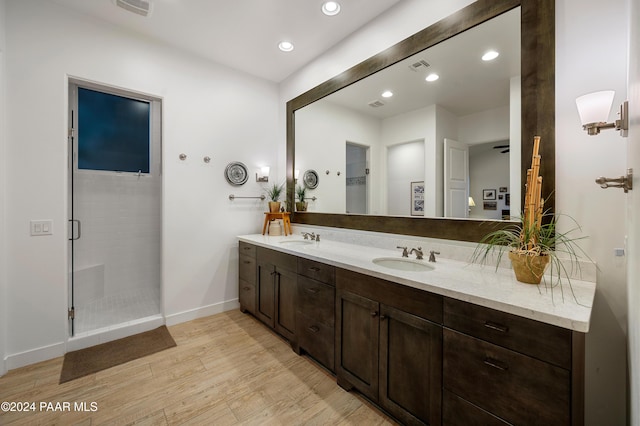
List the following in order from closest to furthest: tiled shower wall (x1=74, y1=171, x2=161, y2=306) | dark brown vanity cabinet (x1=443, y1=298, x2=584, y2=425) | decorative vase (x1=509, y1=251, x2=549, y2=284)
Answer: dark brown vanity cabinet (x1=443, y1=298, x2=584, y2=425) → decorative vase (x1=509, y1=251, x2=549, y2=284) → tiled shower wall (x1=74, y1=171, x2=161, y2=306)

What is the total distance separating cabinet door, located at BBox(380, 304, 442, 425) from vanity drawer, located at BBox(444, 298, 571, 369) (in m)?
0.13

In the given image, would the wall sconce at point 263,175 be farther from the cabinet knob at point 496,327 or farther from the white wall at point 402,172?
the cabinet knob at point 496,327

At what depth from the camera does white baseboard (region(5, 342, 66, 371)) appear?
2.03 metres

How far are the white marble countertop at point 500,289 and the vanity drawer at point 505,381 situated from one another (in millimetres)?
182

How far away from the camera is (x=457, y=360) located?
1210mm

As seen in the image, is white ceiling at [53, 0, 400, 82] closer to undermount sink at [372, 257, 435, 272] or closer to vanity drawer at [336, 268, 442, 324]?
undermount sink at [372, 257, 435, 272]

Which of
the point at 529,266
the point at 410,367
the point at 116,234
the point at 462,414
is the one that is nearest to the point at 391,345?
the point at 410,367

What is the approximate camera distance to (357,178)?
8.59ft

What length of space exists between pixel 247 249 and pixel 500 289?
2394mm

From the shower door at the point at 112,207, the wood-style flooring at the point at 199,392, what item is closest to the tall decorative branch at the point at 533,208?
the wood-style flooring at the point at 199,392

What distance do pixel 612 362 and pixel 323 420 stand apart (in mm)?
1496

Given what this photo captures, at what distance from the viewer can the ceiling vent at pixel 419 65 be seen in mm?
2018

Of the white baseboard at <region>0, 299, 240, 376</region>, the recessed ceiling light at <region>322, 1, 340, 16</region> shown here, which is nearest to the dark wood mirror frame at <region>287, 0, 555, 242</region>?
the recessed ceiling light at <region>322, 1, 340, 16</region>

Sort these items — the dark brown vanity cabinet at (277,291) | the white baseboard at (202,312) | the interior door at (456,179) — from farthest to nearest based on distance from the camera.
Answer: the white baseboard at (202,312) → the dark brown vanity cabinet at (277,291) → the interior door at (456,179)
